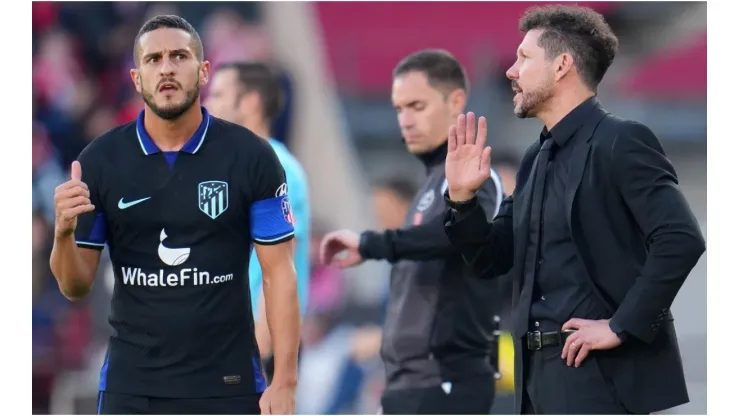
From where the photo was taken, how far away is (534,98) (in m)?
3.98

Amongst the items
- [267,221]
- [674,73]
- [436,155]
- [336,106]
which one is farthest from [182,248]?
[674,73]

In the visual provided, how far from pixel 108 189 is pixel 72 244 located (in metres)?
0.25

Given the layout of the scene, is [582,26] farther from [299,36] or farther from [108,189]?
[299,36]

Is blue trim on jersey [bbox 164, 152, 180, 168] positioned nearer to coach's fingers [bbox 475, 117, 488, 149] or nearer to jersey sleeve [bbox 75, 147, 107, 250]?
jersey sleeve [bbox 75, 147, 107, 250]

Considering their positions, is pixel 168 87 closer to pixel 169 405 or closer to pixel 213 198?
pixel 213 198

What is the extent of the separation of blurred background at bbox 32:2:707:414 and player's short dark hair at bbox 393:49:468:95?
3.62m

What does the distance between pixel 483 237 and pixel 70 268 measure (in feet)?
4.83

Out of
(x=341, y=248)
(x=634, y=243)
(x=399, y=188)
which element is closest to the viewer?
(x=634, y=243)

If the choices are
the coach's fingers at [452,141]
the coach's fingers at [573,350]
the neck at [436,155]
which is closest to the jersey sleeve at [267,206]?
the coach's fingers at [452,141]

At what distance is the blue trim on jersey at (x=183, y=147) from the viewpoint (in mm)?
4086

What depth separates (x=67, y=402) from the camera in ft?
29.7

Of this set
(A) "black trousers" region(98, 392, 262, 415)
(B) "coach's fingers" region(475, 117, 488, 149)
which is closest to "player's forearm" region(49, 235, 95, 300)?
(A) "black trousers" region(98, 392, 262, 415)

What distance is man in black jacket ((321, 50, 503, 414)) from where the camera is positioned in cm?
500

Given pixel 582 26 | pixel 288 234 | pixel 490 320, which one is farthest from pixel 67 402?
pixel 582 26
